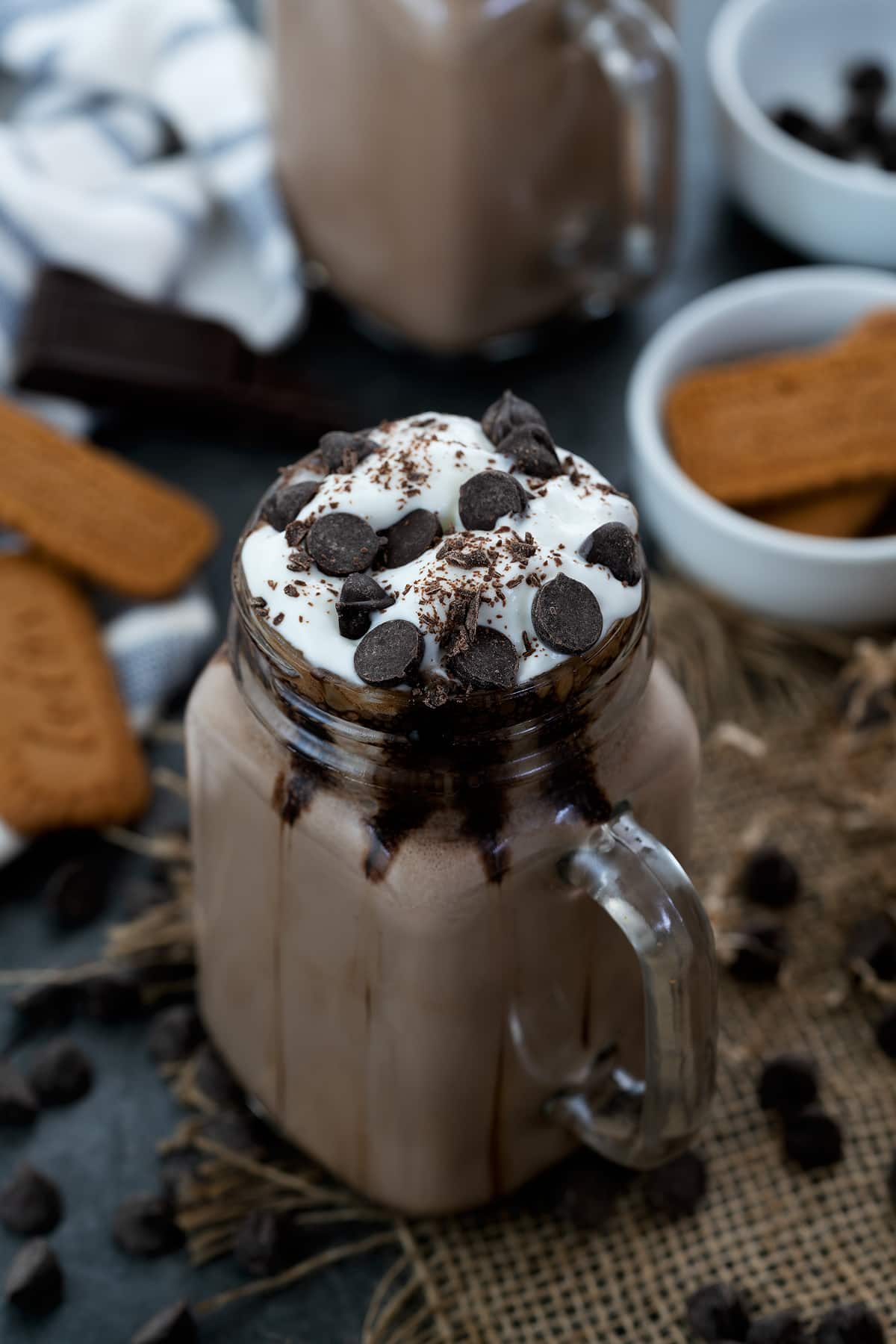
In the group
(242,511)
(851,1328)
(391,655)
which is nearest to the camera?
(391,655)

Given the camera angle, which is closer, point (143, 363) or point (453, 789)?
point (453, 789)

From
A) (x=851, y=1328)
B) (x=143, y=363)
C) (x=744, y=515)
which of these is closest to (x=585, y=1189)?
(x=851, y=1328)

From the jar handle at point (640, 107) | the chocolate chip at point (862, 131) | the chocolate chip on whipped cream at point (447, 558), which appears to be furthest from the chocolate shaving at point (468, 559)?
the chocolate chip at point (862, 131)

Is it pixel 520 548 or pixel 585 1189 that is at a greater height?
pixel 520 548

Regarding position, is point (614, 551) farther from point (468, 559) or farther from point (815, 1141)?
point (815, 1141)

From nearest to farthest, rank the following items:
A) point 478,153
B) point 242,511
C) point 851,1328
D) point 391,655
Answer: point 391,655 < point 851,1328 < point 478,153 < point 242,511

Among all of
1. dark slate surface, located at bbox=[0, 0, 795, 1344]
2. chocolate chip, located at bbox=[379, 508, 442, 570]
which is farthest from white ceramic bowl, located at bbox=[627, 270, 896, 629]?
chocolate chip, located at bbox=[379, 508, 442, 570]
